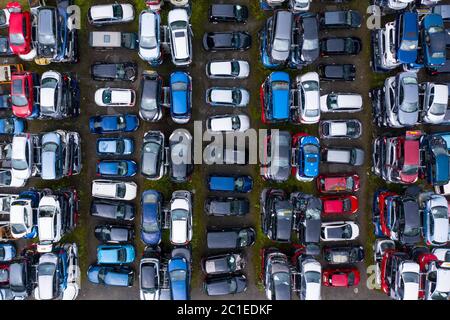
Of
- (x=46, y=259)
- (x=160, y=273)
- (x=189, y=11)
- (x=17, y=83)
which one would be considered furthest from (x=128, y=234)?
(x=189, y=11)

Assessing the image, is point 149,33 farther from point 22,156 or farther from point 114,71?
point 22,156

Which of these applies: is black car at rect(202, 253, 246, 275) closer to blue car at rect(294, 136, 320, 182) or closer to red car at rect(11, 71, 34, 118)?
blue car at rect(294, 136, 320, 182)

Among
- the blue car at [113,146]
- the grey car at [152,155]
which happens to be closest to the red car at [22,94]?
the blue car at [113,146]

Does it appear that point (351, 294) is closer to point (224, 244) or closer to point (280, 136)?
point (224, 244)

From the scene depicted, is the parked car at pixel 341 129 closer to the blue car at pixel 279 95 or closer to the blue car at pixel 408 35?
the blue car at pixel 279 95
